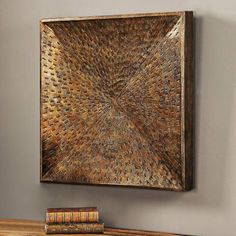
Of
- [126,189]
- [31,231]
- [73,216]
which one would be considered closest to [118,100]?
[126,189]

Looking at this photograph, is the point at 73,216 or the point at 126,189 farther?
the point at 126,189

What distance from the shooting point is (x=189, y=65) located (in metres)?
2.43

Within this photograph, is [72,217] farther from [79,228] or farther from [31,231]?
[31,231]

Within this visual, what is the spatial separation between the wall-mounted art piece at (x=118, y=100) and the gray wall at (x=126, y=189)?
0.24 ft

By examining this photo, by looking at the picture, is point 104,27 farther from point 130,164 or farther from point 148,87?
point 130,164

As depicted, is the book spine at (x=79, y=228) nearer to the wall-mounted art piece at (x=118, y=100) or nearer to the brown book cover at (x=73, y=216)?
the brown book cover at (x=73, y=216)

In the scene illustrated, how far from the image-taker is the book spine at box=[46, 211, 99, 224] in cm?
251

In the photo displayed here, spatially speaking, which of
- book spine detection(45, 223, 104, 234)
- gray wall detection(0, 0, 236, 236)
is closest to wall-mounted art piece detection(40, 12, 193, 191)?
gray wall detection(0, 0, 236, 236)

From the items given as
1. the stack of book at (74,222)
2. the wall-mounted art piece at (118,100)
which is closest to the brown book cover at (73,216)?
the stack of book at (74,222)

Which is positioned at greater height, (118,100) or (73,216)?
(118,100)

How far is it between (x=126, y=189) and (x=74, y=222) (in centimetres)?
25

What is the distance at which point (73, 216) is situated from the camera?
2.51 metres

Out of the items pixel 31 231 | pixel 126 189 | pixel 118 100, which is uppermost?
pixel 118 100

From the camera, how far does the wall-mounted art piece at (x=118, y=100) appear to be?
243 centimetres
